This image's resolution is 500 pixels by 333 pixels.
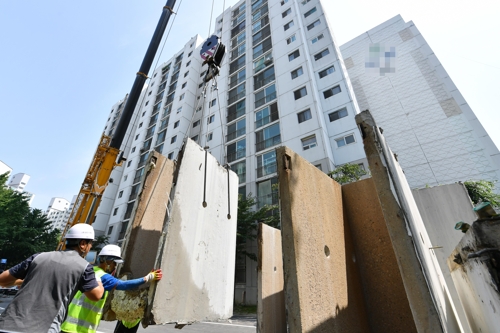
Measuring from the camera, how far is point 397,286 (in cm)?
185

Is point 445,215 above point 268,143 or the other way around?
the other way around

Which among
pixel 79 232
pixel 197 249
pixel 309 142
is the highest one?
pixel 309 142

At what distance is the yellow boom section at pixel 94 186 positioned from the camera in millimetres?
7620

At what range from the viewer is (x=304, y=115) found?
55.9ft

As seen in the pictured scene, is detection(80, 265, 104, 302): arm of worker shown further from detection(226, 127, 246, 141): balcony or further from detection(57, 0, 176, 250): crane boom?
detection(226, 127, 246, 141): balcony

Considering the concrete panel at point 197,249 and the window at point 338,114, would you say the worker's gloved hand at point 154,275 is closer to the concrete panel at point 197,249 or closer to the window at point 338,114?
the concrete panel at point 197,249

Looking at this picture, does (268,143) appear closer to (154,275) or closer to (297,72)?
(297,72)

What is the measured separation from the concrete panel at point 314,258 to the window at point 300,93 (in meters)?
17.0

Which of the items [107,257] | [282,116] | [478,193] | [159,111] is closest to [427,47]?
[282,116]

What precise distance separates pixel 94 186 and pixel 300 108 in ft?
45.8

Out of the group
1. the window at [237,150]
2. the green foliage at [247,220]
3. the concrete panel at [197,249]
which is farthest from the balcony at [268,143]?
the concrete panel at [197,249]

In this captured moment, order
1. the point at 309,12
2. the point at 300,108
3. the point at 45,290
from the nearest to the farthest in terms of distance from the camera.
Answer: the point at 45,290 → the point at 300,108 → the point at 309,12

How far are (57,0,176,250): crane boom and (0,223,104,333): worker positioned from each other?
20.9ft

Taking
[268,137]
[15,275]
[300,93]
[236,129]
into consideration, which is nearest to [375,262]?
[15,275]
